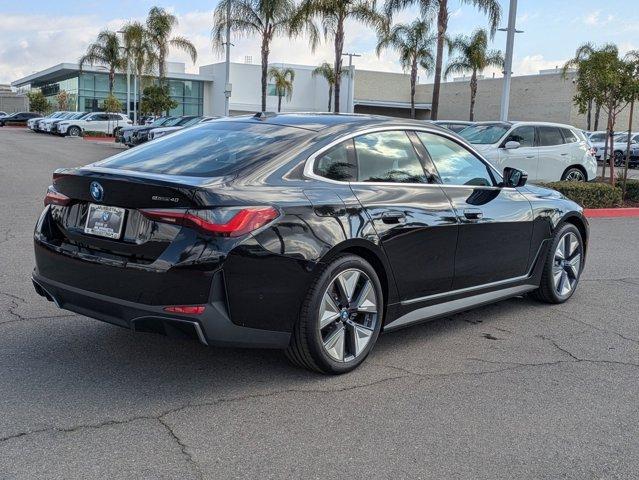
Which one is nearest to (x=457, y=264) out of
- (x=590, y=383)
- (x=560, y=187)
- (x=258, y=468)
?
(x=590, y=383)

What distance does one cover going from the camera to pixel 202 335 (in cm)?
389

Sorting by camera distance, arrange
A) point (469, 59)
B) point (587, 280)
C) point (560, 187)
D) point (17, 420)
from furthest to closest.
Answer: point (469, 59) < point (560, 187) < point (587, 280) < point (17, 420)

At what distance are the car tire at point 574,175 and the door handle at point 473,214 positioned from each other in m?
12.2

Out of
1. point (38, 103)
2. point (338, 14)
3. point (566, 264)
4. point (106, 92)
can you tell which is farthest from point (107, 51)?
point (566, 264)

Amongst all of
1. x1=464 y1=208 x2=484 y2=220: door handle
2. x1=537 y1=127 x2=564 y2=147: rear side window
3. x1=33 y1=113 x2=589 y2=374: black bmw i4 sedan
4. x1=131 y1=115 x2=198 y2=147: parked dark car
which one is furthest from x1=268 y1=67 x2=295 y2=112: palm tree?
x1=33 y1=113 x2=589 y2=374: black bmw i4 sedan

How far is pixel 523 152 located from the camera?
15680 millimetres

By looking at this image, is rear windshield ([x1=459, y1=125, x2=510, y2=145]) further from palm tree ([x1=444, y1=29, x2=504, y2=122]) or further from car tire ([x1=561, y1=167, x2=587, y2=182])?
palm tree ([x1=444, y1=29, x2=504, y2=122])

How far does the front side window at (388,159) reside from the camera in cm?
478

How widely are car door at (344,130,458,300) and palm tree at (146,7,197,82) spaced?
4313 centimetres

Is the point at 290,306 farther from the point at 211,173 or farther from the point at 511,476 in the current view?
the point at 511,476

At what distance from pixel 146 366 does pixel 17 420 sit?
99cm

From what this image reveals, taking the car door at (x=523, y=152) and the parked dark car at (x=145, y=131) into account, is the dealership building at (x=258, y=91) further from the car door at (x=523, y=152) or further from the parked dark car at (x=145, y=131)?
the car door at (x=523, y=152)

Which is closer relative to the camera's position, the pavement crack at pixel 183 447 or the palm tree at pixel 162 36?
the pavement crack at pixel 183 447

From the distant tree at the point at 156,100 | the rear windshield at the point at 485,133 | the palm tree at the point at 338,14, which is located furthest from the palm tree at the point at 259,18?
the rear windshield at the point at 485,133
